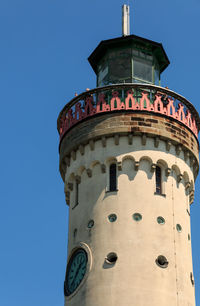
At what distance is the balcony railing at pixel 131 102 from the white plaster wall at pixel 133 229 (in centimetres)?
168

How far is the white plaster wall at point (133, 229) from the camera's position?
34.4 metres

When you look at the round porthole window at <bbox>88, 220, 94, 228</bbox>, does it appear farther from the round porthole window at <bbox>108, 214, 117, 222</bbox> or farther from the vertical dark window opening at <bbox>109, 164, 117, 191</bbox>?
the vertical dark window opening at <bbox>109, 164, 117, 191</bbox>

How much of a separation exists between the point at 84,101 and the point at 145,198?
6678 millimetres

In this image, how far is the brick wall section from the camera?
38000 millimetres

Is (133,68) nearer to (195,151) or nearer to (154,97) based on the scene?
(154,97)

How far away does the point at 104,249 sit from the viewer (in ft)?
116

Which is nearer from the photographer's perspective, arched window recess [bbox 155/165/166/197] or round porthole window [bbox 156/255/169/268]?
round porthole window [bbox 156/255/169/268]

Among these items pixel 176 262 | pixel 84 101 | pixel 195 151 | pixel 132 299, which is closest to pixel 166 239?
pixel 176 262

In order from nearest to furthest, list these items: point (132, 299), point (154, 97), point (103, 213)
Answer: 1. point (132, 299)
2. point (103, 213)
3. point (154, 97)

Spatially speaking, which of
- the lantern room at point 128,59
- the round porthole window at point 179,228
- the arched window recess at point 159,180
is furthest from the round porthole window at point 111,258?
the lantern room at point 128,59

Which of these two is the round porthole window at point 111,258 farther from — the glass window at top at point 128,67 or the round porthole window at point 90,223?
the glass window at top at point 128,67

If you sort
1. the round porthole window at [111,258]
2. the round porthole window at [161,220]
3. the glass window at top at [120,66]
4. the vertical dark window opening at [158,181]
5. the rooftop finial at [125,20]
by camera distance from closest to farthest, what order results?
the round porthole window at [111,258]
the round porthole window at [161,220]
the vertical dark window opening at [158,181]
the glass window at top at [120,66]
the rooftop finial at [125,20]

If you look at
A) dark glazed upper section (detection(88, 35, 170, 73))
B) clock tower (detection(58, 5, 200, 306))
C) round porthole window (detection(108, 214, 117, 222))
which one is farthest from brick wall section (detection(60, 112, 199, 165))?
dark glazed upper section (detection(88, 35, 170, 73))

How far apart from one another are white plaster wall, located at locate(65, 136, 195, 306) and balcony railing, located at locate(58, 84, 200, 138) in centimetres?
168
